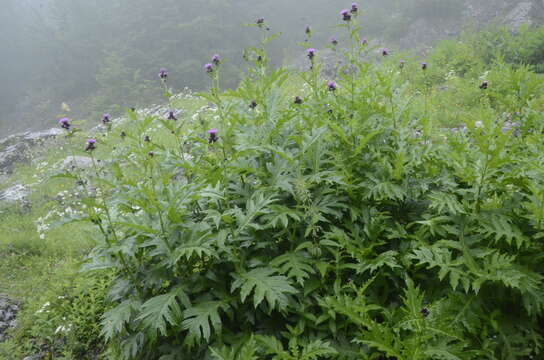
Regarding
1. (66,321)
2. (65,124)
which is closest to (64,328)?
(66,321)

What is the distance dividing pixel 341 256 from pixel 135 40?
Result: 25.7 m

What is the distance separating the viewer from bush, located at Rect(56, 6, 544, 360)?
1727mm

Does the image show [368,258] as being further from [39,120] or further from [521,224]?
[39,120]

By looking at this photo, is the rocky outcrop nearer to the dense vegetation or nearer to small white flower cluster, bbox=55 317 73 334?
small white flower cluster, bbox=55 317 73 334

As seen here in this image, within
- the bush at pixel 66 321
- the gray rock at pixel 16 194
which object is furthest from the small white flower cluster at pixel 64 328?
the gray rock at pixel 16 194

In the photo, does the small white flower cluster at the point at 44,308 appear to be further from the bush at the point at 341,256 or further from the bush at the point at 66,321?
the bush at the point at 341,256

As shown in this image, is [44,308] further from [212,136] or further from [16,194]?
[16,194]

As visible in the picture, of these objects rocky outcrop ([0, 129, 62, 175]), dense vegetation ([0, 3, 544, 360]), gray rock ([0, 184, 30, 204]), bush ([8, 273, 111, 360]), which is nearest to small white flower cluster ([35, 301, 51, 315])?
bush ([8, 273, 111, 360])

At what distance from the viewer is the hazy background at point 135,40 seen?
21.7 meters

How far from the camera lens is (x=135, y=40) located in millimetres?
23516

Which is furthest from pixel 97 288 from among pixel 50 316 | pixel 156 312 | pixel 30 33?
pixel 30 33

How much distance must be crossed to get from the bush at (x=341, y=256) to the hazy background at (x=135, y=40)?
1789cm

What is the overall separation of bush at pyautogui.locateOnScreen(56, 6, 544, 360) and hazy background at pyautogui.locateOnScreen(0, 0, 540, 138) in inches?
704

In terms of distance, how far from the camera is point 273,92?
276 centimetres
